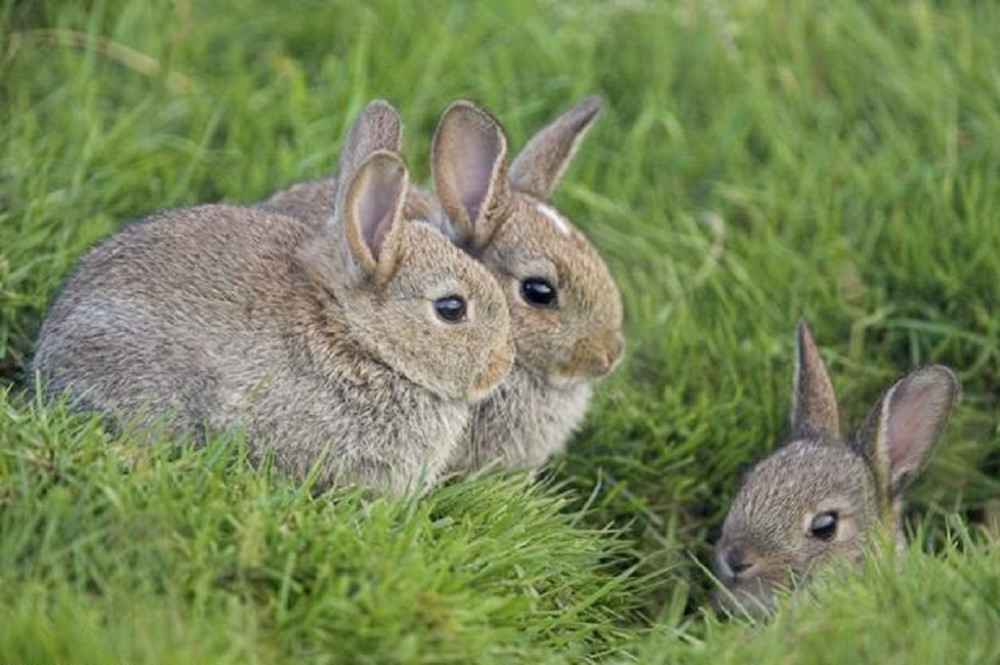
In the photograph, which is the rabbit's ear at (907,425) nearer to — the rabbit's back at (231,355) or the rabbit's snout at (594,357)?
the rabbit's snout at (594,357)

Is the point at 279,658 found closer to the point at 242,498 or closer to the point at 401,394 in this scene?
the point at 242,498

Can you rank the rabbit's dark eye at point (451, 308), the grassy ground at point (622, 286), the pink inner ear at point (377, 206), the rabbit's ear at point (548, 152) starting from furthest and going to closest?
the rabbit's ear at point (548, 152) → the rabbit's dark eye at point (451, 308) → the pink inner ear at point (377, 206) → the grassy ground at point (622, 286)

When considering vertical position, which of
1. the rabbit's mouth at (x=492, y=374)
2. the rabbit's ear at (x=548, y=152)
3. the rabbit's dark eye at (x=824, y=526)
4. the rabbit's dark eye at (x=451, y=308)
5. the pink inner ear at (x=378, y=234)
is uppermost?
the pink inner ear at (x=378, y=234)

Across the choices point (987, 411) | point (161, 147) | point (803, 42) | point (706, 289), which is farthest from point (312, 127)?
point (987, 411)

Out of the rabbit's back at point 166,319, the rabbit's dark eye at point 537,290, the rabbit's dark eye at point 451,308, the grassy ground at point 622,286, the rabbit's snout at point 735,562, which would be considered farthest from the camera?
the rabbit's dark eye at point 537,290

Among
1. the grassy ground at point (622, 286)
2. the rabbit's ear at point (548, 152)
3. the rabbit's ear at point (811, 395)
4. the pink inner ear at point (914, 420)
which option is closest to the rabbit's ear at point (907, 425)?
the pink inner ear at point (914, 420)

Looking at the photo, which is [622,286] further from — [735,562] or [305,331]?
[305,331]
